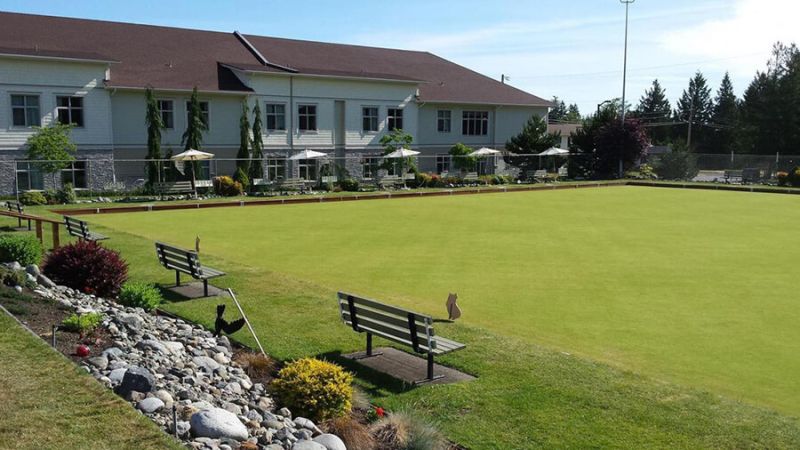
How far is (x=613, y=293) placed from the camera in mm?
11562

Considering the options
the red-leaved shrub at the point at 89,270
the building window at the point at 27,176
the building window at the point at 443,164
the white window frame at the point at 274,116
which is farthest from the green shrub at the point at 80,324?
the building window at the point at 443,164

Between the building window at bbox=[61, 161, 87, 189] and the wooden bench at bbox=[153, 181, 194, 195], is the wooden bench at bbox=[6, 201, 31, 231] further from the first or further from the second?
the building window at bbox=[61, 161, 87, 189]

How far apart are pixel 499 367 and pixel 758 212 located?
23481mm

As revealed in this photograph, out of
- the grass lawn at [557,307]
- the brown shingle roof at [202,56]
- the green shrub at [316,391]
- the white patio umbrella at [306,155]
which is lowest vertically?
the grass lawn at [557,307]

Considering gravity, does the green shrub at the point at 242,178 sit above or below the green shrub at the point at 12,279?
above

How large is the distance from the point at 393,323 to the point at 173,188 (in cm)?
2531

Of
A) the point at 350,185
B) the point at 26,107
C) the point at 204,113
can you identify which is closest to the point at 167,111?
the point at 204,113

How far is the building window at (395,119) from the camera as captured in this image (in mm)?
43031

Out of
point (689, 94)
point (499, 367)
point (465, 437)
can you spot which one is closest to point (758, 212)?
point (499, 367)

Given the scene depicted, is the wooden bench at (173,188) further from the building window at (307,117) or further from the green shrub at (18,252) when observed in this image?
the green shrub at (18,252)

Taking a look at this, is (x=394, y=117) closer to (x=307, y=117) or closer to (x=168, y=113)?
(x=307, y=117)

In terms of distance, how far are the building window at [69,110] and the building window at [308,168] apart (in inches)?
445

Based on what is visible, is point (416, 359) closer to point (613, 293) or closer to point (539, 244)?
point (613, 293)

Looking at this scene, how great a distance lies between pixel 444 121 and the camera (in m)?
46.6
